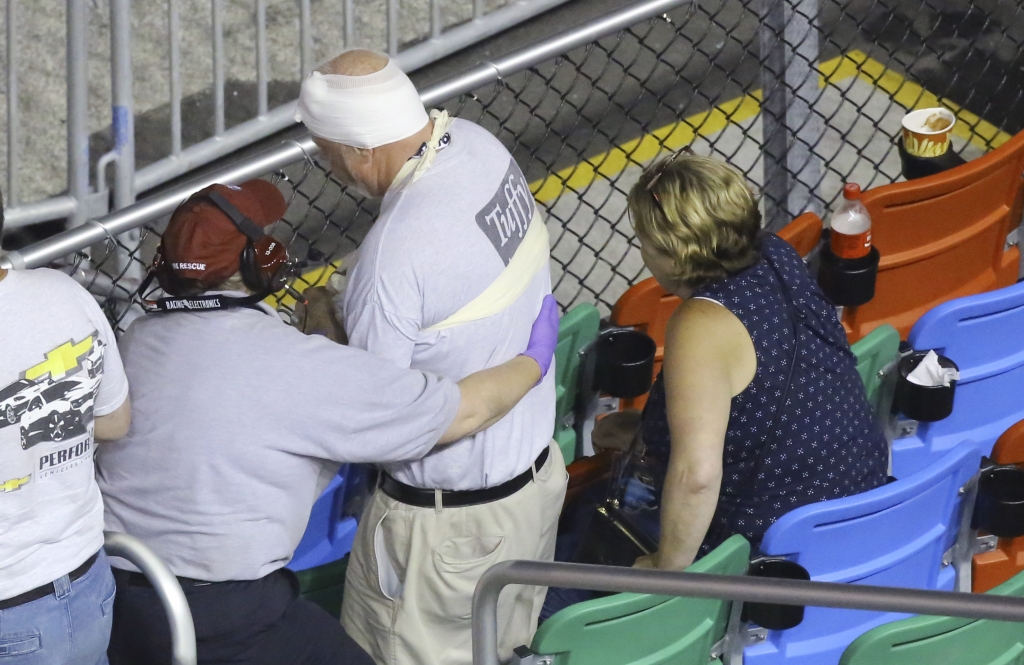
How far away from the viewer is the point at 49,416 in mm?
1897

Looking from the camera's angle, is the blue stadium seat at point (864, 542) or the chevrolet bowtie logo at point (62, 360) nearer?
the chevrolet bowtie logo at point (62, 360)

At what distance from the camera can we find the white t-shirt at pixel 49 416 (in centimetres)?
184

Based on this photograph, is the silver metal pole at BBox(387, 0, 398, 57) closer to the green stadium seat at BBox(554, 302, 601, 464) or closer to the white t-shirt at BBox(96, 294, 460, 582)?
the green stadium seat at BBox(554, 302, 601, 464)

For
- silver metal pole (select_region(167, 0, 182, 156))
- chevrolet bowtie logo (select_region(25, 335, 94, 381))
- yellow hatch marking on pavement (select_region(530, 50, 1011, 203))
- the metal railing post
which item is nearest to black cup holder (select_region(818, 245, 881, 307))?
the metal railing post

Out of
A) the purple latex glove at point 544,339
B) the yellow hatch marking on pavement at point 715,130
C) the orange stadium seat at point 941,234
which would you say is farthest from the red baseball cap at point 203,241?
the yellow hatch marking on pavement at point 715,130

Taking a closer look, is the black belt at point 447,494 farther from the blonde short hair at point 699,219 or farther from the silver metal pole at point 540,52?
the silver metal pole at point 540,52

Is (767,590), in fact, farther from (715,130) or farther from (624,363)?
(715,130)

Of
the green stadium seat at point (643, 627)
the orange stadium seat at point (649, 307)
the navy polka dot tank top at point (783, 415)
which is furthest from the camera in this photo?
the orange stadium seat at point (649, 307)

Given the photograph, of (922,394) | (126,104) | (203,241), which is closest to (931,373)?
(922,394)

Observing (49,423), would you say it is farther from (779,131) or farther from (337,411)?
(779,131)

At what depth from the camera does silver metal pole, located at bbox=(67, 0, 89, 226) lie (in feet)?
10.1

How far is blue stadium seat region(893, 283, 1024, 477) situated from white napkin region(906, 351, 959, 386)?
0.08 metres

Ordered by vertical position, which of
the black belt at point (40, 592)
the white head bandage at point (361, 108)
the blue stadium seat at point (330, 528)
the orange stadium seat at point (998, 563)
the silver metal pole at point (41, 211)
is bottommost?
the blue stadium seat at point (330, 528)

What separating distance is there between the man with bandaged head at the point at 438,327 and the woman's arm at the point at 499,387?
45 millimetres
